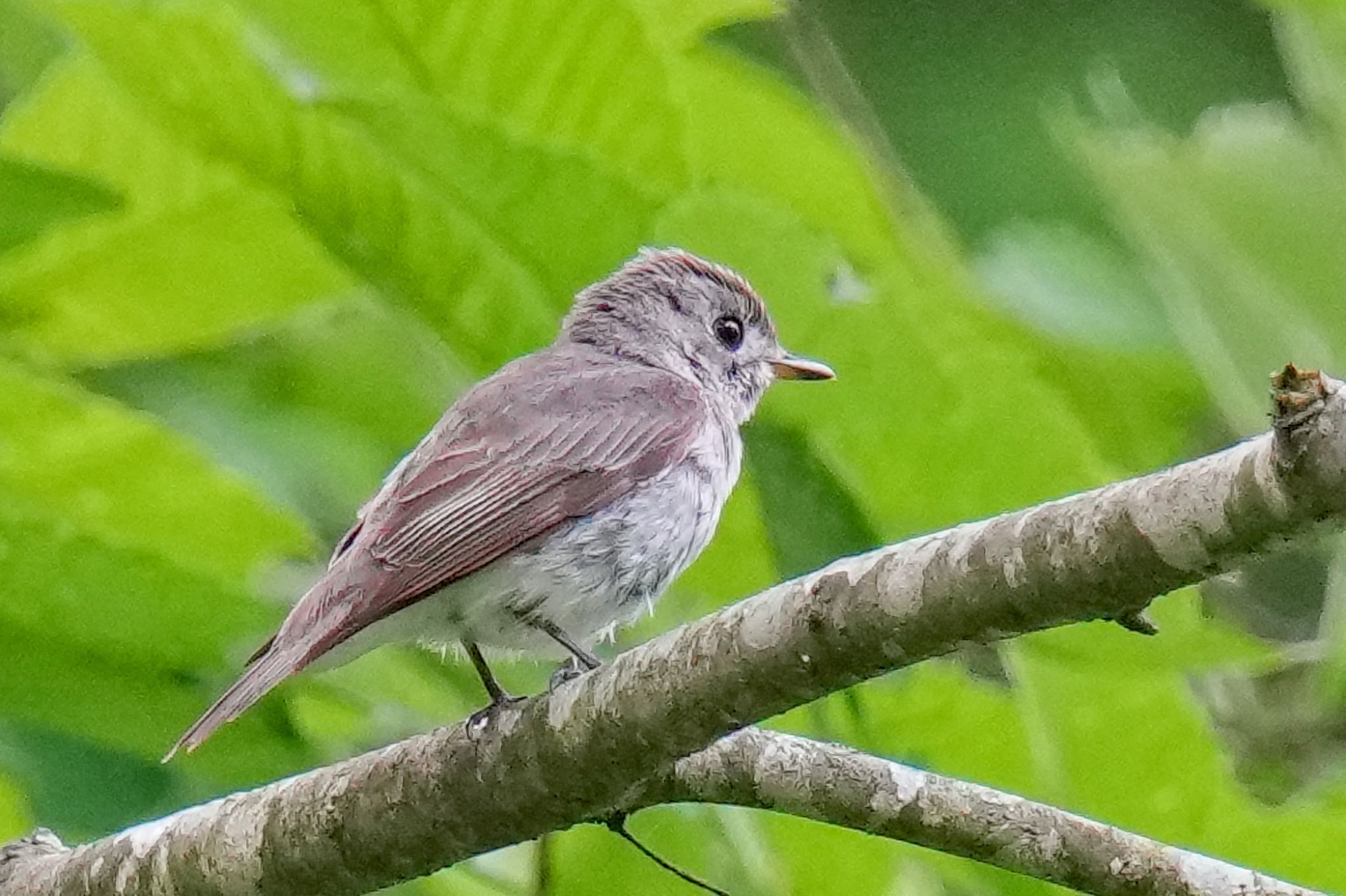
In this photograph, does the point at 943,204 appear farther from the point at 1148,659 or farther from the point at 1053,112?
the point at 1148,659

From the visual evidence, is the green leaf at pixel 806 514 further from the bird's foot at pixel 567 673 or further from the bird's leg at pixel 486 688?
the bird's leg at pixel 486 688

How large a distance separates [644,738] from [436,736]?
1.58ft

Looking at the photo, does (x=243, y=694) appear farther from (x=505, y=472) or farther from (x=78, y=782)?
(x=505, y=472)

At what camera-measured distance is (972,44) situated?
19.3 feet

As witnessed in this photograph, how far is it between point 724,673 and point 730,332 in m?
2.50

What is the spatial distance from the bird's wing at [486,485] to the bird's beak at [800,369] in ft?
0.61

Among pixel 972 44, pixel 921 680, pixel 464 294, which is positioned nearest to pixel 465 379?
pixel 464 294

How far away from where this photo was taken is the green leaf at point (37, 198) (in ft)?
10.0

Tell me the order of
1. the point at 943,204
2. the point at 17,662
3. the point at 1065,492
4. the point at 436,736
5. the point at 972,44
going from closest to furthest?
the point at 1065,492 → the point at 436,736 → the point at 17,662 → the point at 943,204 → the point at 972,44

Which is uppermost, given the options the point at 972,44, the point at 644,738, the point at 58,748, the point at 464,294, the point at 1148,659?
the point at 972,44

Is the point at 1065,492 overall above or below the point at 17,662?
below

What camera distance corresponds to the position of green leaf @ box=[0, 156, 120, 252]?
3.05m

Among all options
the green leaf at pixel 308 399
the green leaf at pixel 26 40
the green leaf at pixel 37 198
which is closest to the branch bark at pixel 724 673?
the green leaf at pixel 308 399

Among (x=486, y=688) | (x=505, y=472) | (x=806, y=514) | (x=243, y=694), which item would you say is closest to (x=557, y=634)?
(x=486, y=688)
